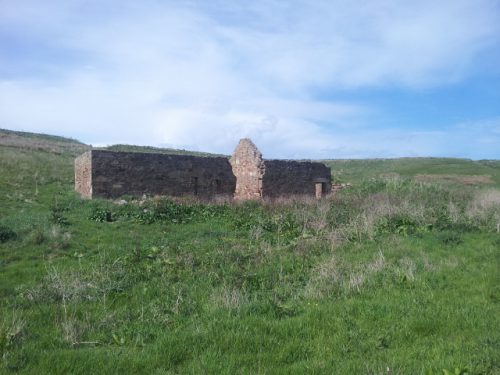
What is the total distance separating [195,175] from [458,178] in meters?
28.8

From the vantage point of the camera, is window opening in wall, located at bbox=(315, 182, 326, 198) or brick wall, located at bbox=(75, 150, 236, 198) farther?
window opening in wall, located at bbox=(315, 182, 326, 198)

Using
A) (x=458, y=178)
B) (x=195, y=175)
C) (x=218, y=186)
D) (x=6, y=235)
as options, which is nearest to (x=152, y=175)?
(x=195, y=175)

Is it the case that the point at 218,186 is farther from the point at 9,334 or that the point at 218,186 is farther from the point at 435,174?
the point at 435,174

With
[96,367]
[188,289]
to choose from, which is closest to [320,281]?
[188,289]

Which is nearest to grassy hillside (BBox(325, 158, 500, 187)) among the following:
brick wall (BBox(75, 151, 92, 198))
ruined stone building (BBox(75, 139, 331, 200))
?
ruined stone building (BBox(75, 139, 331, 200))

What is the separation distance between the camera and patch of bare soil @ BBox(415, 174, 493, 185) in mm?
38312

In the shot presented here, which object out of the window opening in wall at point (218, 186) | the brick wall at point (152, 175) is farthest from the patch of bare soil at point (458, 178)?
the brick wall at point (152, 175)

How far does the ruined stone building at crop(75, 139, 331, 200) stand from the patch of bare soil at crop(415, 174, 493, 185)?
20.6m

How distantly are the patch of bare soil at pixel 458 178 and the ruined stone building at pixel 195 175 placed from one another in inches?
810

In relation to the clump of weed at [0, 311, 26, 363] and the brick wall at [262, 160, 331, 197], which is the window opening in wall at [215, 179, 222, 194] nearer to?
the brick wall at [262, 160, 331, 197]

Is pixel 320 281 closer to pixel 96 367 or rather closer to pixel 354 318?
pixel 354 318

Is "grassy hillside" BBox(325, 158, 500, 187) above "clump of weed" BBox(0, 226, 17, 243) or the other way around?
above

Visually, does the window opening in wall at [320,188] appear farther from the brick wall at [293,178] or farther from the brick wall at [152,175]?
the brick wall at [152,175]

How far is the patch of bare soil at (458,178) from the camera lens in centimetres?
3831
